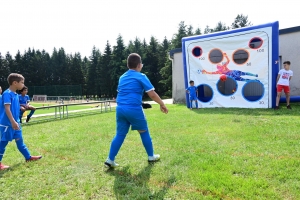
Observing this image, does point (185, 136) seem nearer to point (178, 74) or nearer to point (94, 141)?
point (94, 141)

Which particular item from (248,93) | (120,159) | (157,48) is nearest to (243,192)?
(120,159)

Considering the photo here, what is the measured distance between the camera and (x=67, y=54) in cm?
6719

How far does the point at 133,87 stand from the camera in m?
3.48

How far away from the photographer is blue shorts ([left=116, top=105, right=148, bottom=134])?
11.3 ft

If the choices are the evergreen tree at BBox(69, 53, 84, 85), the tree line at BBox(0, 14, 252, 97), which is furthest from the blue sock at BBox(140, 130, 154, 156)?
the evergreen tree at BBox(69, 53, 84, 85)

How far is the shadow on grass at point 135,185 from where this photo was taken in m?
2.69

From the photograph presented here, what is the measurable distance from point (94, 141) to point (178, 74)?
1165 cm

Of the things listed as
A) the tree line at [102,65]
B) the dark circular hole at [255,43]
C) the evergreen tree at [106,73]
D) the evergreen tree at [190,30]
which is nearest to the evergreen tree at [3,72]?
the tree line at [102,65]

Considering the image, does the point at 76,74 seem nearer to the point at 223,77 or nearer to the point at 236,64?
the point at 223,77

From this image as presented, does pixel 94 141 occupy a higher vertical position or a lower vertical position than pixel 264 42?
lower

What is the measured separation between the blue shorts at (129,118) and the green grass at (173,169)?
67cm

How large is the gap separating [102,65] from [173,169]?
50.4m

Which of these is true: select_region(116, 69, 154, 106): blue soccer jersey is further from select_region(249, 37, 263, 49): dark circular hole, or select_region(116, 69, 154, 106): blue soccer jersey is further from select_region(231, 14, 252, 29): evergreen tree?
select_region(231, 14, 252, 29): evergreen tree

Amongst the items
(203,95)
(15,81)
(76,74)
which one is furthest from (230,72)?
(76,74)
